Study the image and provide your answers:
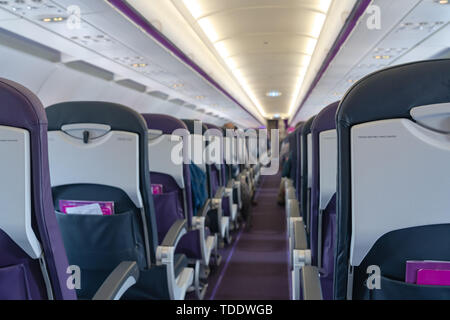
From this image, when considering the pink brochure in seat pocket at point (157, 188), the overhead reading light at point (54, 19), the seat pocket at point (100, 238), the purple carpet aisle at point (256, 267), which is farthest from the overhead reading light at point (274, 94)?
the seat pocket at point (100, 238)

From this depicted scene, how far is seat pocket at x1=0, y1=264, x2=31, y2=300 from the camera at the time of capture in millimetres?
1175

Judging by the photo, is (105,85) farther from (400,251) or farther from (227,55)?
(400,251)

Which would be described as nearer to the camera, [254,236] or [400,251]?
[400,251]

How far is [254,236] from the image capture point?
5.66m

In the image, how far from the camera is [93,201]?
1.90 metres

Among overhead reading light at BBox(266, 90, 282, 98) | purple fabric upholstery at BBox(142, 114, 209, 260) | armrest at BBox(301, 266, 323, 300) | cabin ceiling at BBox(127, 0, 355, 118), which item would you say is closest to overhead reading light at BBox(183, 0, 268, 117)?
cabin ceiling at BBox(127, 0, 355, 118)

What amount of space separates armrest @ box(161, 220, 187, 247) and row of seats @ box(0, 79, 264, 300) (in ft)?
0.04

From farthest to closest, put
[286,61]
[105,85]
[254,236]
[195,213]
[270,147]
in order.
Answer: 1. [270,147]
2. [286,61]
3. [105,85]
4. [254,236]
5. [195,213]

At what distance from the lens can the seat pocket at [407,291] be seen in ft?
3.55

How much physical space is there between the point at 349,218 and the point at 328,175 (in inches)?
34.2

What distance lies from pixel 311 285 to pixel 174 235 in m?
1.10

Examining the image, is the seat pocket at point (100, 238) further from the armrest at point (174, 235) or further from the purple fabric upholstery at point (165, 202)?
the purple fabric upholstery at point (165, 202)

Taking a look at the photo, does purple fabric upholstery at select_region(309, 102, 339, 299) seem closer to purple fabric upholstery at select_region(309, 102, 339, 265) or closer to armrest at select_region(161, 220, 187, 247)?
purple fabric upholstery at select_region(309, 102, 339, 265)
